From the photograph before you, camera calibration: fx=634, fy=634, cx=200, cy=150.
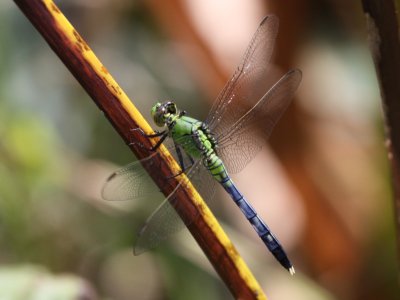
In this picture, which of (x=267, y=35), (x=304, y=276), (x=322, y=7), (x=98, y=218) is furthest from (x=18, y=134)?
(x=322, y=7)

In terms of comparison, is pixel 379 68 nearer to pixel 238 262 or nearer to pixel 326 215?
pixel 238 262

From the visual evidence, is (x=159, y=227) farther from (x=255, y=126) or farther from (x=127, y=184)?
(x=255, y=126)

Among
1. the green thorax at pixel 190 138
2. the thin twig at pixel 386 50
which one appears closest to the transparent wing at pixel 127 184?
the green thorax at pixel 190 138

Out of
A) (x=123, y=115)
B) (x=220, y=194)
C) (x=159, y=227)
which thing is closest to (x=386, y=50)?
(x=123, y=115)

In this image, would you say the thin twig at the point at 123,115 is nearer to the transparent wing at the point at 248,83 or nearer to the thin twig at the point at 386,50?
the thin twig at the point at 386,50

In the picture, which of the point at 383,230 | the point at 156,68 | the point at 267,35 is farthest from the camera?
the point at 156,68

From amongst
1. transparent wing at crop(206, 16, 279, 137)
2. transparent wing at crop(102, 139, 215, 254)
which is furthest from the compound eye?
transparent wing at crop(102, 139, 215, 254)
